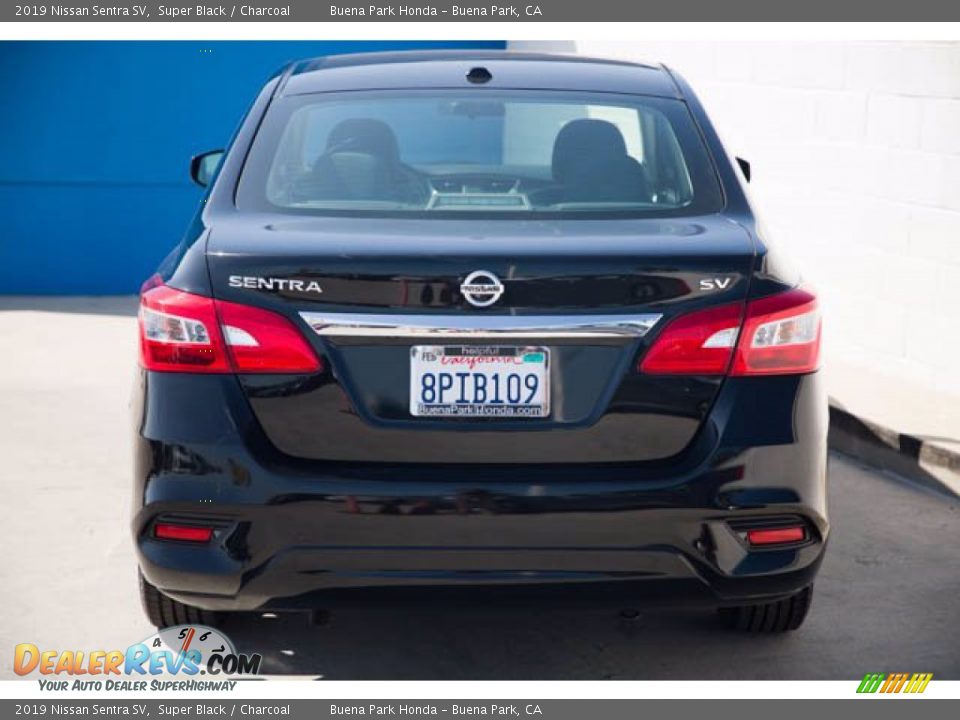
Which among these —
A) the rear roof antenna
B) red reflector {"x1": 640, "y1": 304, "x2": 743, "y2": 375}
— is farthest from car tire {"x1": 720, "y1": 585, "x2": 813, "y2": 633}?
the rear roof antenna

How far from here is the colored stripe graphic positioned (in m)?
4.07

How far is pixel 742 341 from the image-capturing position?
11.7ft

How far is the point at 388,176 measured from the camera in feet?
14.1

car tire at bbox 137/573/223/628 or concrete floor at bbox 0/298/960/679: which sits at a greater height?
car tire at bbox 137/573/223/628

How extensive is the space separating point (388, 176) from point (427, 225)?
61 centimetres

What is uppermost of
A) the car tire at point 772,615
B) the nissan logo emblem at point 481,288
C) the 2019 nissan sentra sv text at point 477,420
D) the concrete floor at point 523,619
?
the nissan logo emblem at point 481,288

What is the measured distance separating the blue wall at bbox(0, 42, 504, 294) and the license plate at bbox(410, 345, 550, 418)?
26.0 ft

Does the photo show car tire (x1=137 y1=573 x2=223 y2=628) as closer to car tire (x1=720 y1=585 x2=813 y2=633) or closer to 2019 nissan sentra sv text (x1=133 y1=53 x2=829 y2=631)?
2019 nissan sentra sv text (x1=133 y1=53 x2=829 y2=631)

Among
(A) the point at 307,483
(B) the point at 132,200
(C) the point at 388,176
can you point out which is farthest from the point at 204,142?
(A) the point at 307,483

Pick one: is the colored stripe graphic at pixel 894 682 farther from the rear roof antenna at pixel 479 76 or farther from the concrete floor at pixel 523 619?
the rear roof antenna at pixel 479 76

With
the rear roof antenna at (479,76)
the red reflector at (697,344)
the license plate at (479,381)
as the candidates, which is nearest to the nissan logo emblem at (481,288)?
the license plate at (479,381)

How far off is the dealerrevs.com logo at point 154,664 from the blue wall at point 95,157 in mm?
7081
